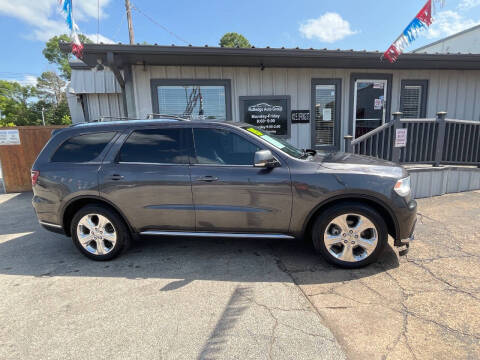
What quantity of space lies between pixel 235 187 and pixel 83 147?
79.9 inches

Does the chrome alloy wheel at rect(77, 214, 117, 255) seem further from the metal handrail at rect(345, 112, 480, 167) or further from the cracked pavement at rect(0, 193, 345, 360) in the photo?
the metal handrail at rect(345, 112, 480, 167)

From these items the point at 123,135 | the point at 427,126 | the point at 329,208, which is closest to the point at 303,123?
the point at 427,126

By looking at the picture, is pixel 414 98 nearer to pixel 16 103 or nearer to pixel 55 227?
pixel 55 227

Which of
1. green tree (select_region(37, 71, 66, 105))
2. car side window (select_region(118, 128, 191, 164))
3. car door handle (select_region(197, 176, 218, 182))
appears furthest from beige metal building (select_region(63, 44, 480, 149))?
green tree (select_region(37, 71, 66, 105))

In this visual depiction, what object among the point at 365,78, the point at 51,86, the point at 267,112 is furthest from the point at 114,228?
the point at 51,86

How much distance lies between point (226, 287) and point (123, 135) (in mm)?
2197

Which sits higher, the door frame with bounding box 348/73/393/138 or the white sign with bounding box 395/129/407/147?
the door frame with bounding box 348/73/393/138

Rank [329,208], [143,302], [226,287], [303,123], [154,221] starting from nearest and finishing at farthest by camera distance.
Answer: [143,302] → [226,287] → [329,208] → [154,221] → [303,123]

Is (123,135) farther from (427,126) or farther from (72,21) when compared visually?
(427,126)

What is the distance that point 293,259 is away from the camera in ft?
11.2

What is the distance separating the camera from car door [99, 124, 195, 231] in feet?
10.6

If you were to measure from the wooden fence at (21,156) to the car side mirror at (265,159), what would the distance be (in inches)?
285

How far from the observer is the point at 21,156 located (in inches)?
303

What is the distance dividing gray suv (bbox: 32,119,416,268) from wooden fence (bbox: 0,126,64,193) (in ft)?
17.5
